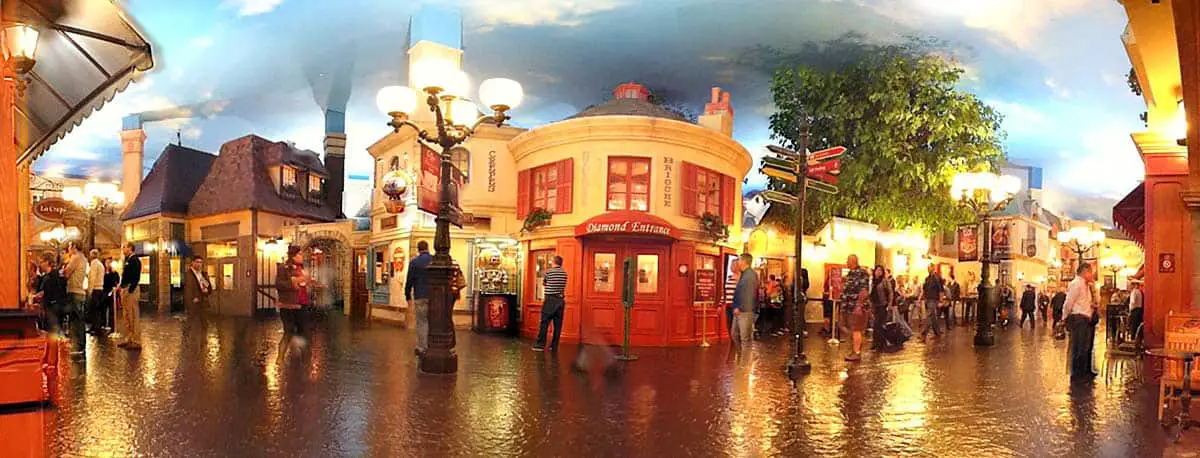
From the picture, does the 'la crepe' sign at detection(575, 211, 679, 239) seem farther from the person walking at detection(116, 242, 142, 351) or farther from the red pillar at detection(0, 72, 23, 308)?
the red pillar at detection(0, 72, 23, 308)

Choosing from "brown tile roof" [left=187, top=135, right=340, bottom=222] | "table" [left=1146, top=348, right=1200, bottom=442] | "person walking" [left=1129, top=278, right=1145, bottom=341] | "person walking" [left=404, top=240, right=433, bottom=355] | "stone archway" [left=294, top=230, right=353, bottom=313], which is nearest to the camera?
"table" [left=1146, top=348, right=1200, bottom=442]

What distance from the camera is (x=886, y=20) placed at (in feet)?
55.2

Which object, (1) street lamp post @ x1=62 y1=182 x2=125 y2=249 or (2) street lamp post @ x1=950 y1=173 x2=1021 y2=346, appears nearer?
(1) street lamp post @ x1=62 y1=182 x2=125 y2=249

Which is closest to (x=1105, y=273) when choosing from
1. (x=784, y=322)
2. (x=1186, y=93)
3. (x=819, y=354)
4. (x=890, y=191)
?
(x=890, y=191)

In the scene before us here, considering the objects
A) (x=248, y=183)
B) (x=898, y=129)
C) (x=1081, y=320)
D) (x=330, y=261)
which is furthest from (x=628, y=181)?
(x=248, y=183)

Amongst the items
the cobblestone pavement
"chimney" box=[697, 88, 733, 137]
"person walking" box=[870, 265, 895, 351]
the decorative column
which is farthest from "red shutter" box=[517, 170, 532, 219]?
the decorative column

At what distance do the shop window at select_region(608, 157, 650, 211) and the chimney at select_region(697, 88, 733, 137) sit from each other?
396cm

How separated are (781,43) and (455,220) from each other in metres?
11.6

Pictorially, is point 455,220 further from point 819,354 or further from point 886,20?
point 886,20

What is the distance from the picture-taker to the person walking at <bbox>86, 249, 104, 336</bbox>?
11898mm

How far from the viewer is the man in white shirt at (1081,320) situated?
991cm

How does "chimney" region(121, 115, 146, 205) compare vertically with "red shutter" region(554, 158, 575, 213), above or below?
above

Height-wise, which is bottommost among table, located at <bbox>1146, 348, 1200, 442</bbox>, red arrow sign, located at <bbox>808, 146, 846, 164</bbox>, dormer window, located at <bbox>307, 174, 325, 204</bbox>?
table, located at <bbox>1146, 348, 1200, 442</bbox>

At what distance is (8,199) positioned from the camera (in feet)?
9.16
